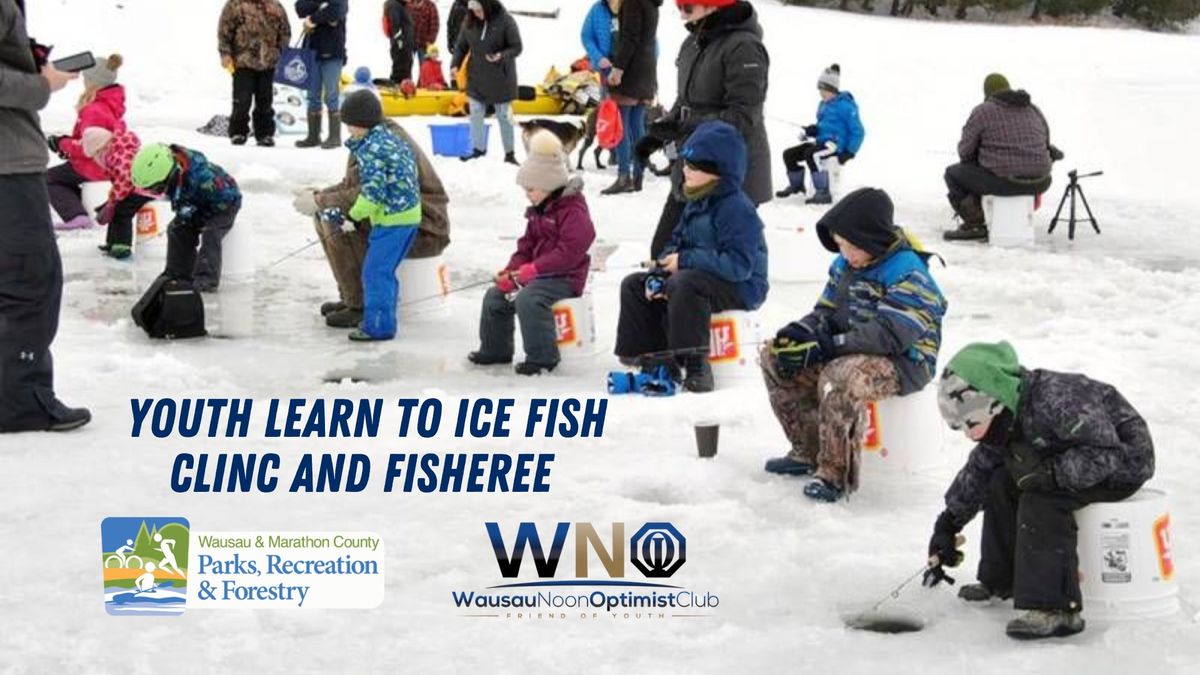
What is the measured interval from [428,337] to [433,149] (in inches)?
279

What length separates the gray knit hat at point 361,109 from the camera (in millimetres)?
9836

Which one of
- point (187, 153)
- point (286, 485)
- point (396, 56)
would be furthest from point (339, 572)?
point (396, 56)

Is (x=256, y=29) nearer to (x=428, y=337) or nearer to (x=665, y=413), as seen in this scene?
(x=428, y=337)

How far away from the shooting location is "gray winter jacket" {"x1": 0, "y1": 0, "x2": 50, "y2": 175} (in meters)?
6.97

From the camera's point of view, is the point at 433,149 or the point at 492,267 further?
the point at 433,149

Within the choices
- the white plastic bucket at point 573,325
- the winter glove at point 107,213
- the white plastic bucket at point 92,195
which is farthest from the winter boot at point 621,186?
the white plastic bucket at point 573,325

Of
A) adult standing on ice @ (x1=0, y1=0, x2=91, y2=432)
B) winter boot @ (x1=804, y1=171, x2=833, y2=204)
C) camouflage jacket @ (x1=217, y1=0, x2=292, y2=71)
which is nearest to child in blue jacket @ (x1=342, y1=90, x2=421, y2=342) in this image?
adult standing on ice @ (x1=0, y1=0, x2=91, y2=432)

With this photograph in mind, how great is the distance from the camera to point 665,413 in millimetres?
8070

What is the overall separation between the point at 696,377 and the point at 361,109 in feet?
8.70

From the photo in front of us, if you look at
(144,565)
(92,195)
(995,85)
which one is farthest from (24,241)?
(995,85)

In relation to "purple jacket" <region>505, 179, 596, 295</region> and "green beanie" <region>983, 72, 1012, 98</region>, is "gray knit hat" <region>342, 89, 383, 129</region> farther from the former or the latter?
"green beanie" <region>983, 72, 1012, 98</region>

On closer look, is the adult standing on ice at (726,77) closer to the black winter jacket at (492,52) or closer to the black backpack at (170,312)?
the black backpack at (170,312)

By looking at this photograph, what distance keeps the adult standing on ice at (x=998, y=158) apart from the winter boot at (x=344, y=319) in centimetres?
553

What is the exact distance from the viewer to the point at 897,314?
6812mm
